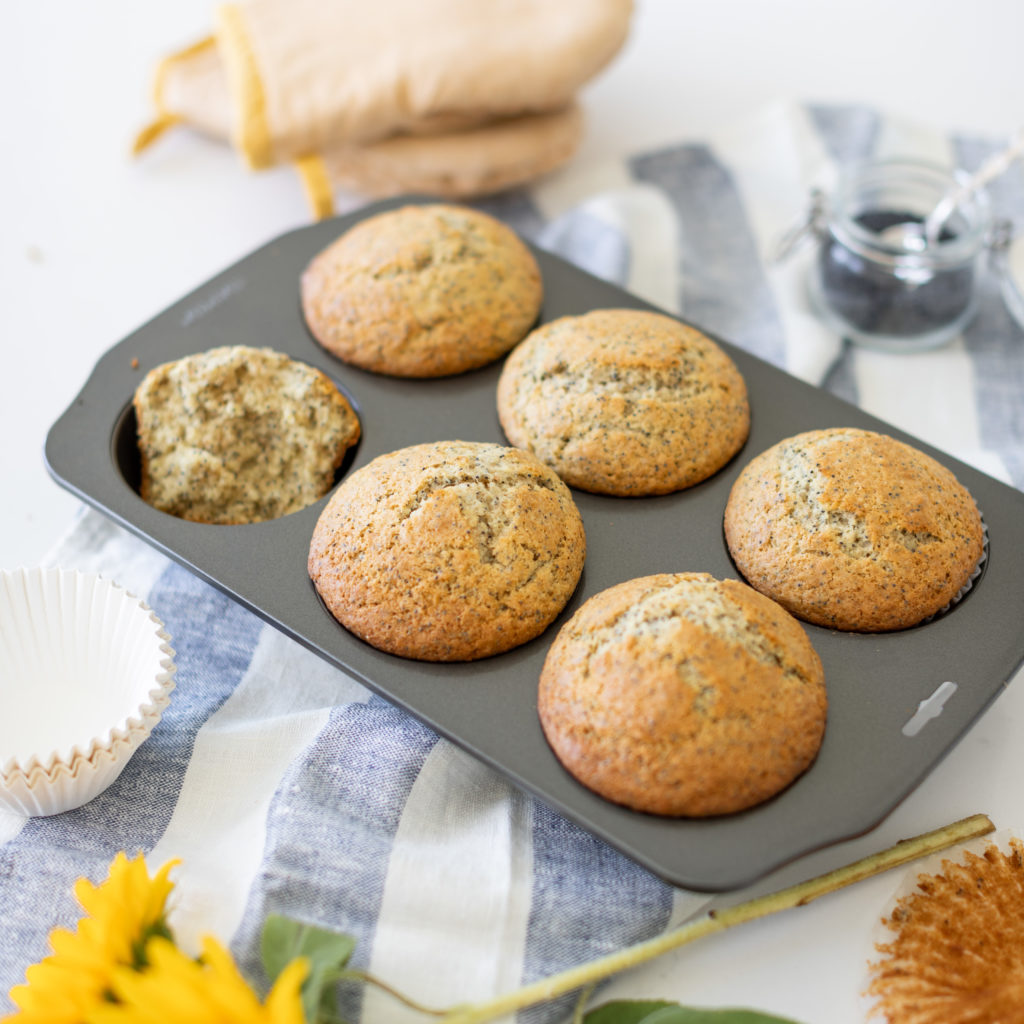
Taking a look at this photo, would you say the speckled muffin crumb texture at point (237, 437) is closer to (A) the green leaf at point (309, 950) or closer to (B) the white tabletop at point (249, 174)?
(B) the white tabletop at point (249, 174)

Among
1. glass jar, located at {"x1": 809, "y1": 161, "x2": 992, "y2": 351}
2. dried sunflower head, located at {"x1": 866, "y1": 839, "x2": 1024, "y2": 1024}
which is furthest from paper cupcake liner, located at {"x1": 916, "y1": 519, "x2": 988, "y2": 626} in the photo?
glass jar, located at {"x1": 809, "y1": 161, "x2": 992, "y2": 351}

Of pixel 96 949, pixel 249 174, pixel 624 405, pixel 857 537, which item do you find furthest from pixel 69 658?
pixel 249 174

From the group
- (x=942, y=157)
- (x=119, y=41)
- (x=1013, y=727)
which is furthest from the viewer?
(x=119, y=41)

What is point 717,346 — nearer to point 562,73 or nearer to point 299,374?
point 299,374

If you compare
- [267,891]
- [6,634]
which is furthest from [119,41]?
[267,891]

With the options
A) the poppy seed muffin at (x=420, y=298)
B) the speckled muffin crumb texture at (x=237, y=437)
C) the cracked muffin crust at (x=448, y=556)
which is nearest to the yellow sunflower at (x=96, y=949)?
the cracked muffin crust at (x=448, y=556)

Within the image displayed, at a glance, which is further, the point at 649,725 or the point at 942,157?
the point at 942,157

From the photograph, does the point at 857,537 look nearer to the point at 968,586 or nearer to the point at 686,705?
the point at 968,586
